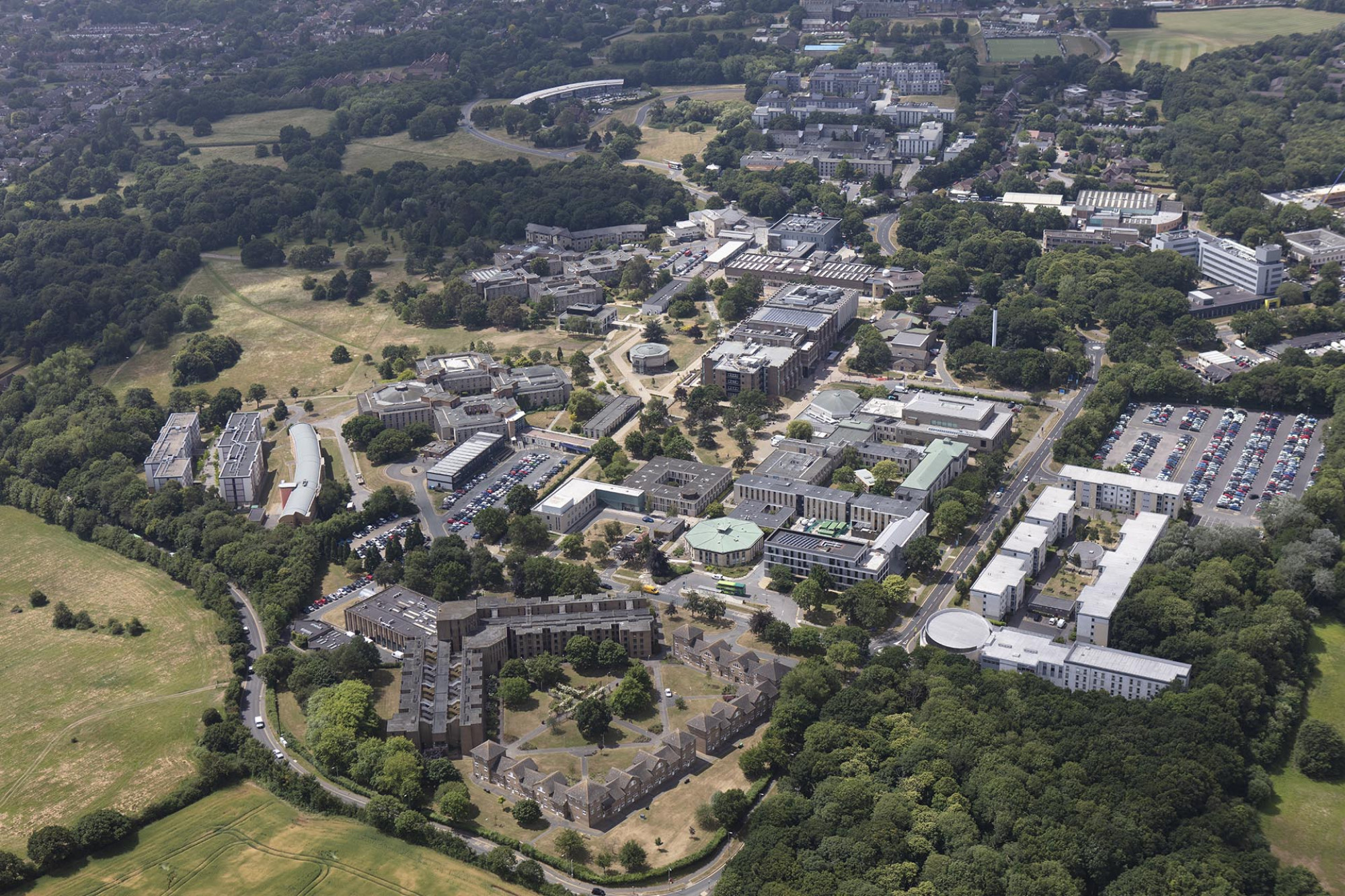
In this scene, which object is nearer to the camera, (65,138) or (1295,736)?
(1295,736)

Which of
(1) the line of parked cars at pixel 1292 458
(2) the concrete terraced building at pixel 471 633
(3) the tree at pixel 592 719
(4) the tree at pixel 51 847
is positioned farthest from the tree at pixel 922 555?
(4) the tree at pixel 51 847

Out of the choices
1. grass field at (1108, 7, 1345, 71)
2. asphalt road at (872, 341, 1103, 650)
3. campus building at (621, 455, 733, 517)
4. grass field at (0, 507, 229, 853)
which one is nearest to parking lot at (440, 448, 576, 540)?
campus building at (621, 455, 733, 517)

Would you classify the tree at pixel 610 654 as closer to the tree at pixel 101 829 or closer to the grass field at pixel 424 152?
the tree at pixel 101 829

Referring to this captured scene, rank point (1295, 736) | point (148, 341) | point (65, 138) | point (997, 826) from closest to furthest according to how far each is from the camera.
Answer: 1. point (997, 826)
2. point (1295, 736)
3. point (148, 341)
4. point (65, 138)

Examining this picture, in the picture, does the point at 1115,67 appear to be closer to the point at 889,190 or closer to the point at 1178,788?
the point at 889,190

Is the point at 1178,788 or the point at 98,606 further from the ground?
the point at 1178,788

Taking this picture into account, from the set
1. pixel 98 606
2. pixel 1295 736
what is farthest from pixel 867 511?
pixel 98 606

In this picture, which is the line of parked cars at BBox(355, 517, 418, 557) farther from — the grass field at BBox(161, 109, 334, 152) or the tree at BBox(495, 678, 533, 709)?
the grass field at BBox(161, 109, 334, 152)
